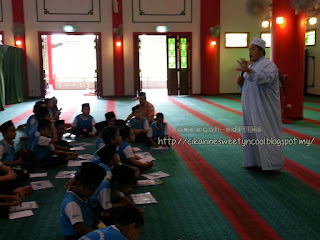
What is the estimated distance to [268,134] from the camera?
3986 millimetres

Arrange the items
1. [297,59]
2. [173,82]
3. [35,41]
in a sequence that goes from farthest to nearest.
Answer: [173,82]
[35,41]
[297,59]

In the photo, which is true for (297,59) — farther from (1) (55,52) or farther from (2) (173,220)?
(1) (55,52)

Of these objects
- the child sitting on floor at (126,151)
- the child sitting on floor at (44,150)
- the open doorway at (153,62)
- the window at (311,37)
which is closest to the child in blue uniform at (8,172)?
the child sitting on floor at (44,150)

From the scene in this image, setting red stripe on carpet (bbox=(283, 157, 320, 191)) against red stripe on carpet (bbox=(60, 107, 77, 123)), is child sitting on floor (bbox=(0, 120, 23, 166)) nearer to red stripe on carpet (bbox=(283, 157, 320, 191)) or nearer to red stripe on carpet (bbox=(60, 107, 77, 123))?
red stripe on carpet (bbox=(283, 157, 320, 191))

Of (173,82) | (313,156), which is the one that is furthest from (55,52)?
(313,156)

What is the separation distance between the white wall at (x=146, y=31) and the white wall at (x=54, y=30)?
0.54 meters

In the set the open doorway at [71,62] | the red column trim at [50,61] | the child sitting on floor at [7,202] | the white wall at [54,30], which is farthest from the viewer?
the open doorway at [71,62]

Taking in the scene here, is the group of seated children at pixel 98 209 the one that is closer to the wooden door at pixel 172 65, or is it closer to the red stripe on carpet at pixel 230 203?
the red stripe on carpet at pixel 230 203

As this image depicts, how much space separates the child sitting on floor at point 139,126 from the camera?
5.75m

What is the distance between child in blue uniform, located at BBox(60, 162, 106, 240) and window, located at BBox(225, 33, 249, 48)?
40.9ft

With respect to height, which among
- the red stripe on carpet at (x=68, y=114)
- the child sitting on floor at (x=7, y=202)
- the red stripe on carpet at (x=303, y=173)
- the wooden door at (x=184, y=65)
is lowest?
the red stripe on carpet at (x=303, y=173)

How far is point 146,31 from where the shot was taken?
13.4 m

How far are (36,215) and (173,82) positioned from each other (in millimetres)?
11383

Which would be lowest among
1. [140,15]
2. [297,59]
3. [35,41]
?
[297,59]
